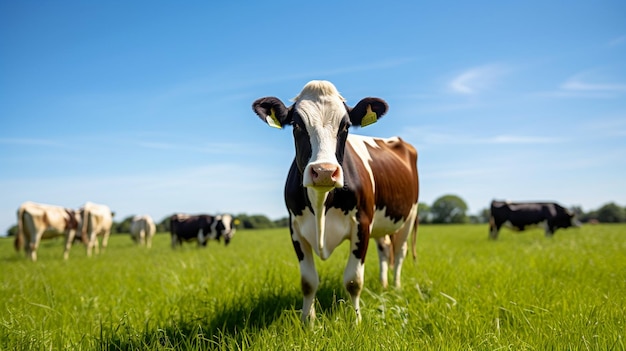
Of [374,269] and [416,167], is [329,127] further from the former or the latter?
[374,269]

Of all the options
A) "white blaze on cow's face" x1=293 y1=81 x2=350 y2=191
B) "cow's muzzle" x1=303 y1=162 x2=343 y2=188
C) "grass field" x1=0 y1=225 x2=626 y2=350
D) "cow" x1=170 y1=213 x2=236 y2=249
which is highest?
"white blaze on cow's face" x1=293 y1=81 x2=350 y2=191

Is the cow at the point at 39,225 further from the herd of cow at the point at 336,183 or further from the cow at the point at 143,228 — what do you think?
the herd of cow at the point at 336,183

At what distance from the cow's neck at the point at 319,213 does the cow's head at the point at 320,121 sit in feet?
0.74

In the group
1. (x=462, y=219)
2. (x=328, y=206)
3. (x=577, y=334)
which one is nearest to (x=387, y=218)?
(x=328, y=206)

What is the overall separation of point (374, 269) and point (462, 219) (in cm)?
7622

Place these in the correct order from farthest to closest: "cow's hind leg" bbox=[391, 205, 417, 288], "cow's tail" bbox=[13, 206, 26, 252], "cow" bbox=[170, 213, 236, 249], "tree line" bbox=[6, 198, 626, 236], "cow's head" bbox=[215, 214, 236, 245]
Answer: "tree line" bbox=[6, 198, 626, 236] < "cow's head" bbox=[215, 214, 236, 245] < "cow" bbox=[170, 213, 236, 249] < "cow's tail" bbox=[13, 206, 26, 252] < "cow's hind leg" bbox=[391, 205, 417, 288]

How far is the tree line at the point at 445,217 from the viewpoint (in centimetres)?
5344

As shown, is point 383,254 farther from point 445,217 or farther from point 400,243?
point 445,217

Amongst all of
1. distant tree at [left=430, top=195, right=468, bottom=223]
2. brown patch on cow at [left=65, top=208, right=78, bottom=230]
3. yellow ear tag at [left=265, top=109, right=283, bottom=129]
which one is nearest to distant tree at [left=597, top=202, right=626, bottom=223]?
distant tree at [left=430, top=195, right=468, bottom=223]

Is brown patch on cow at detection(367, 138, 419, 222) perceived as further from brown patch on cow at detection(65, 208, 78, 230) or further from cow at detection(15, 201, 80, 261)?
brown patch on cow at detection(65, 208, 78, 230)

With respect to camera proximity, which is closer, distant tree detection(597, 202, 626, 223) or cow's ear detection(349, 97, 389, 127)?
cow's ear detection(349, 97, 389, 127)

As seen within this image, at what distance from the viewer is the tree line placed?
175ft

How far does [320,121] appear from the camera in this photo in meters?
3.46

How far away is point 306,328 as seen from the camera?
11.7 ft
